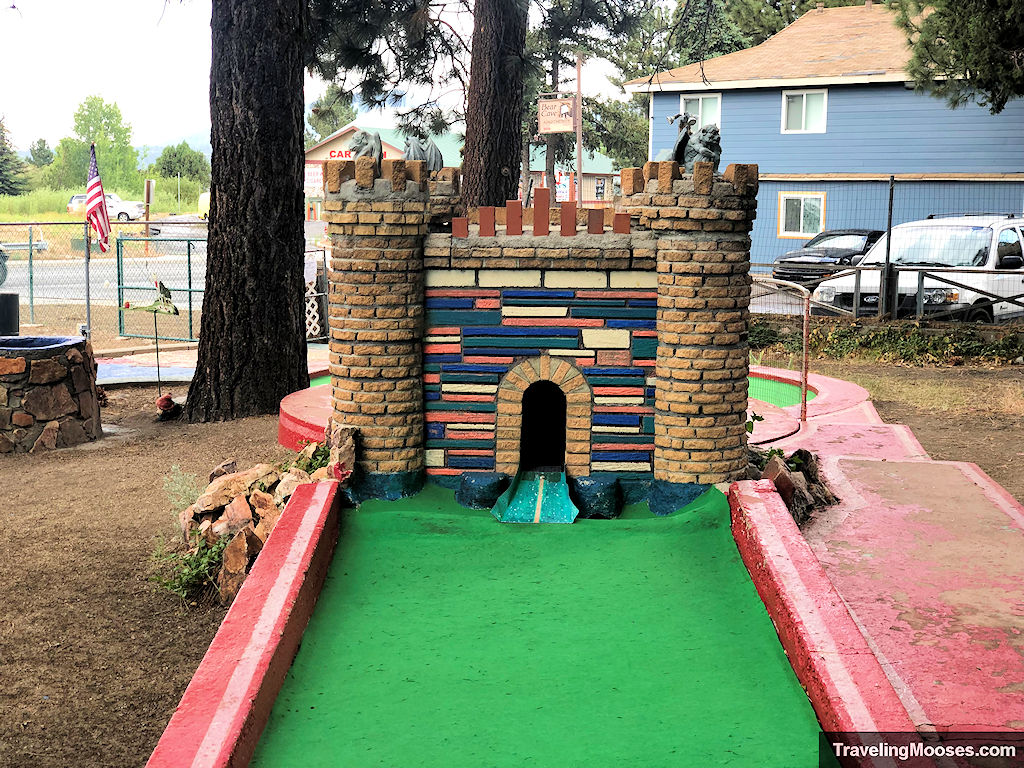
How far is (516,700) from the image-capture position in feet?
15.5

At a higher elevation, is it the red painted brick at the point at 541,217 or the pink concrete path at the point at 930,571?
the red painted brick at the point at 541,217

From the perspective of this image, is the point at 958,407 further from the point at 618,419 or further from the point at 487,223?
the point at 487,223

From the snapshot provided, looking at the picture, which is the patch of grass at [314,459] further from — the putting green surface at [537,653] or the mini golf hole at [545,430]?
the mini golf hole at [545,430]

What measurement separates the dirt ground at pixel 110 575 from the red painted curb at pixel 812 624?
3.01m

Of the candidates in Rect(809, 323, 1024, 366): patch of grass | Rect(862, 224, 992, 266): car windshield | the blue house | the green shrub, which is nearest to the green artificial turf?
Rect(809, 323, 1024, 366): patch of grass

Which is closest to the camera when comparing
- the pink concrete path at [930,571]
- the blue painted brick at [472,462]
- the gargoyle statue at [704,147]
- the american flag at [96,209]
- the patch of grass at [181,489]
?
the pink concrete path at [930,571]

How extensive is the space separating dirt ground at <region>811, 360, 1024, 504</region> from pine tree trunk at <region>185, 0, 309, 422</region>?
22.0 feet

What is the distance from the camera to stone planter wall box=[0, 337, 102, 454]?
10.2 metres

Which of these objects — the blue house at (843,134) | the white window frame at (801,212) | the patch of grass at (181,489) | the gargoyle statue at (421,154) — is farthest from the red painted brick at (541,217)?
the white window frame at (801,212)

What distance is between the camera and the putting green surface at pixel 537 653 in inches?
172

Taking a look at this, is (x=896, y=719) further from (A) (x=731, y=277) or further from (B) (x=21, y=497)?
(B) (x=21, y=497)

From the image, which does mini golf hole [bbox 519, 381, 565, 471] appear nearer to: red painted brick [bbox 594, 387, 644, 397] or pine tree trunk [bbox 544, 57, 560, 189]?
red painted brick [bbox 594, 387, 644, 397]

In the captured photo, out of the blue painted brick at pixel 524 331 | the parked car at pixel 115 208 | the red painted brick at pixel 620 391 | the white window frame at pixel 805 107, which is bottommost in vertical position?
the red painted brick at pixel 620 391

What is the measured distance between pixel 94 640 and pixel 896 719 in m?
4.29
